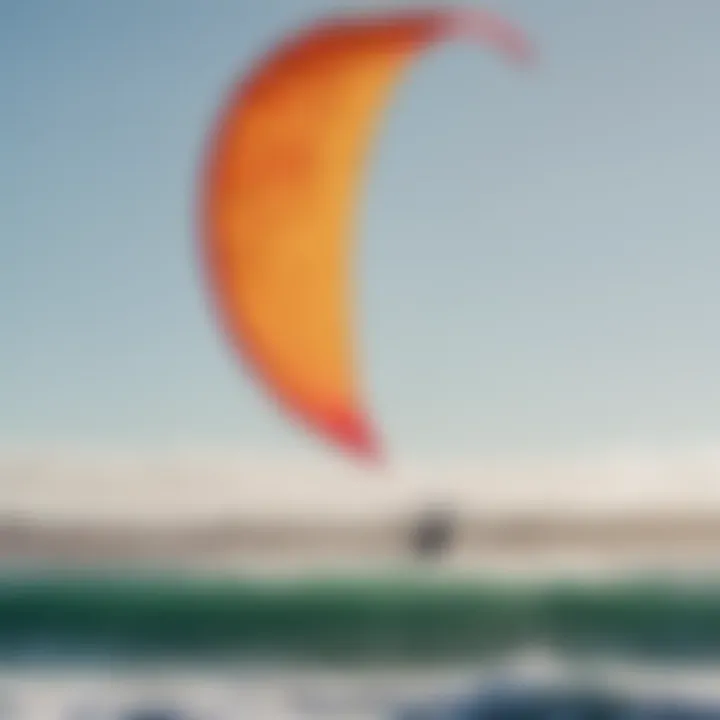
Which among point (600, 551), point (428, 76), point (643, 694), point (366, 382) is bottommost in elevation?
point (643, 694)

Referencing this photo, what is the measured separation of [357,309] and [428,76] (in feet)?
0.69

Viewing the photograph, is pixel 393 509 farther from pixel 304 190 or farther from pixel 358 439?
pixel 304 190

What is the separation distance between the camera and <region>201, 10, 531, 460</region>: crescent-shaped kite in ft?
3.51

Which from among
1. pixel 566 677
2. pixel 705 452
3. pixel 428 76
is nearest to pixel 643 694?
pixel 566 677

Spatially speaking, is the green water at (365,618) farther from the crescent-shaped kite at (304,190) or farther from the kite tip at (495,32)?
the kite tip at (495,32)

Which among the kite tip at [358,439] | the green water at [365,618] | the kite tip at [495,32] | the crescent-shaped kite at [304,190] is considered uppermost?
the kite tip at [495,32]

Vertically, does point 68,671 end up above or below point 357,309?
below

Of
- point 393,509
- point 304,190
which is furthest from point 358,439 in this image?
point 304,190

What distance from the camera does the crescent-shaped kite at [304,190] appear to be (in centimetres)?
107

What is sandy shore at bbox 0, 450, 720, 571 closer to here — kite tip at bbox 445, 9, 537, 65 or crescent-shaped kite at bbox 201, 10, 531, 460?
crescent-shaped kite at bbox 201, 10, 531, 460

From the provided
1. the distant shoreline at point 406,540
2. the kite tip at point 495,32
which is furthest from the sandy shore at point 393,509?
the kite tip at point 495,32

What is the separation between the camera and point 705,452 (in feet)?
3.41

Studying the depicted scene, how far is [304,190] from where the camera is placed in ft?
3.57

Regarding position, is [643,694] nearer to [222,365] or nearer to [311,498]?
[311,498]
